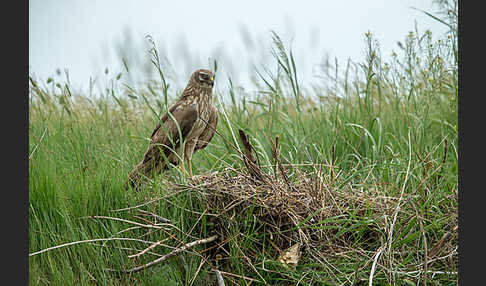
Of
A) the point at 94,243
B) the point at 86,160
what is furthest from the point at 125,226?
the point at 86,160

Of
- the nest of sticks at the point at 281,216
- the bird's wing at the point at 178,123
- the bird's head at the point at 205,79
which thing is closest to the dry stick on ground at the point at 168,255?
the nest of sticks at the point at 281,216

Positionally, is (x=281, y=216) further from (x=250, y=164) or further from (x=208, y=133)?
(x=208, y=133)

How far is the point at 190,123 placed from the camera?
131 inches

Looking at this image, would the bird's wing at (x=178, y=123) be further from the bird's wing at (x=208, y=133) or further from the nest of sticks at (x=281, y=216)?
the nest of sticks at (x=281, y=216)

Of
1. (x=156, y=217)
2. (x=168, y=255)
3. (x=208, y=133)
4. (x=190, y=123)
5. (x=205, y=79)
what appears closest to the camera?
(x=168, y=255)

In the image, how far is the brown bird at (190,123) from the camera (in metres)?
3.22

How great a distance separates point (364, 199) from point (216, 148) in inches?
61.4

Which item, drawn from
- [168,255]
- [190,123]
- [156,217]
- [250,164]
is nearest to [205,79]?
[190,123]

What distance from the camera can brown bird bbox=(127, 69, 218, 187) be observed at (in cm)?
322

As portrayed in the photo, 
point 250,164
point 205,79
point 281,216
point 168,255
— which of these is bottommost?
point 168,255

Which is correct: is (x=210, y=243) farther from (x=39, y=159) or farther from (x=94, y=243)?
(x=39, y=159)

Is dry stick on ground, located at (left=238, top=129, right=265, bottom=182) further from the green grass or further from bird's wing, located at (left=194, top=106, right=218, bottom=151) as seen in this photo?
bird's wing, located at (left=194, top=106, right=218, bottom=151)

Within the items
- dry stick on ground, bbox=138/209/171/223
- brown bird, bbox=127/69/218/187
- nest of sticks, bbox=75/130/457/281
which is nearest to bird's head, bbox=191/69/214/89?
brown bird, bbox=127/69/218/187

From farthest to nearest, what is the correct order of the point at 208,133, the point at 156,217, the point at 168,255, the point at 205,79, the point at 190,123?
the point at 205,79
the point at 208,133
the point at 190,123
the point at 156,217
the point at 168,255
